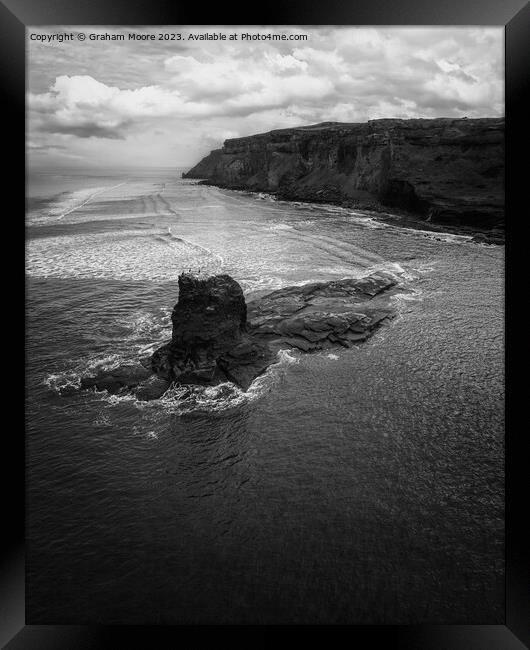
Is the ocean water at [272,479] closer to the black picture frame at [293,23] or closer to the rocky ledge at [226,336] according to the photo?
the rocky ledge at [226,336]

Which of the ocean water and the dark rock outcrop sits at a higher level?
the dark rock outcrop

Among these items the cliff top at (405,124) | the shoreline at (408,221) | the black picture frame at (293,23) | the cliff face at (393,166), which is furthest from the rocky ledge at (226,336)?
the cliff top at (405,124)

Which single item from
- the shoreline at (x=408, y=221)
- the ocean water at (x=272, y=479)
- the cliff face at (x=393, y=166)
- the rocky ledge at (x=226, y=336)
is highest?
the cliff face at (x=393, y=166)

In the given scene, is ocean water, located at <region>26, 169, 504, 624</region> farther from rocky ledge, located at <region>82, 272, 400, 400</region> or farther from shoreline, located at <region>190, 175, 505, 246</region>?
shoreline, located at <region>190, 175, 505, 246</region>

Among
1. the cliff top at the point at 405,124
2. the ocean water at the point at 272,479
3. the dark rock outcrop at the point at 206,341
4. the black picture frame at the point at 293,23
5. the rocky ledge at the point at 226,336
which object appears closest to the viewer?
the black picture frame at the point at 293,23

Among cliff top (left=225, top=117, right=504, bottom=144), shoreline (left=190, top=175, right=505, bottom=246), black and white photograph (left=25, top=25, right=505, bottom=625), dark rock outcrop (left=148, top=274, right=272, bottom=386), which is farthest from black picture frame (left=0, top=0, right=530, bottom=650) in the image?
cliff top (left=225, top=117, right=504, bottom=144)

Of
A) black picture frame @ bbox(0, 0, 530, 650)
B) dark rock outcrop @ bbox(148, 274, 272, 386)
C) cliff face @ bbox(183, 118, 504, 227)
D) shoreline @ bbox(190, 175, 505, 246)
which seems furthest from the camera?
cliff face @ bbox(183, 118, 504, 227)
